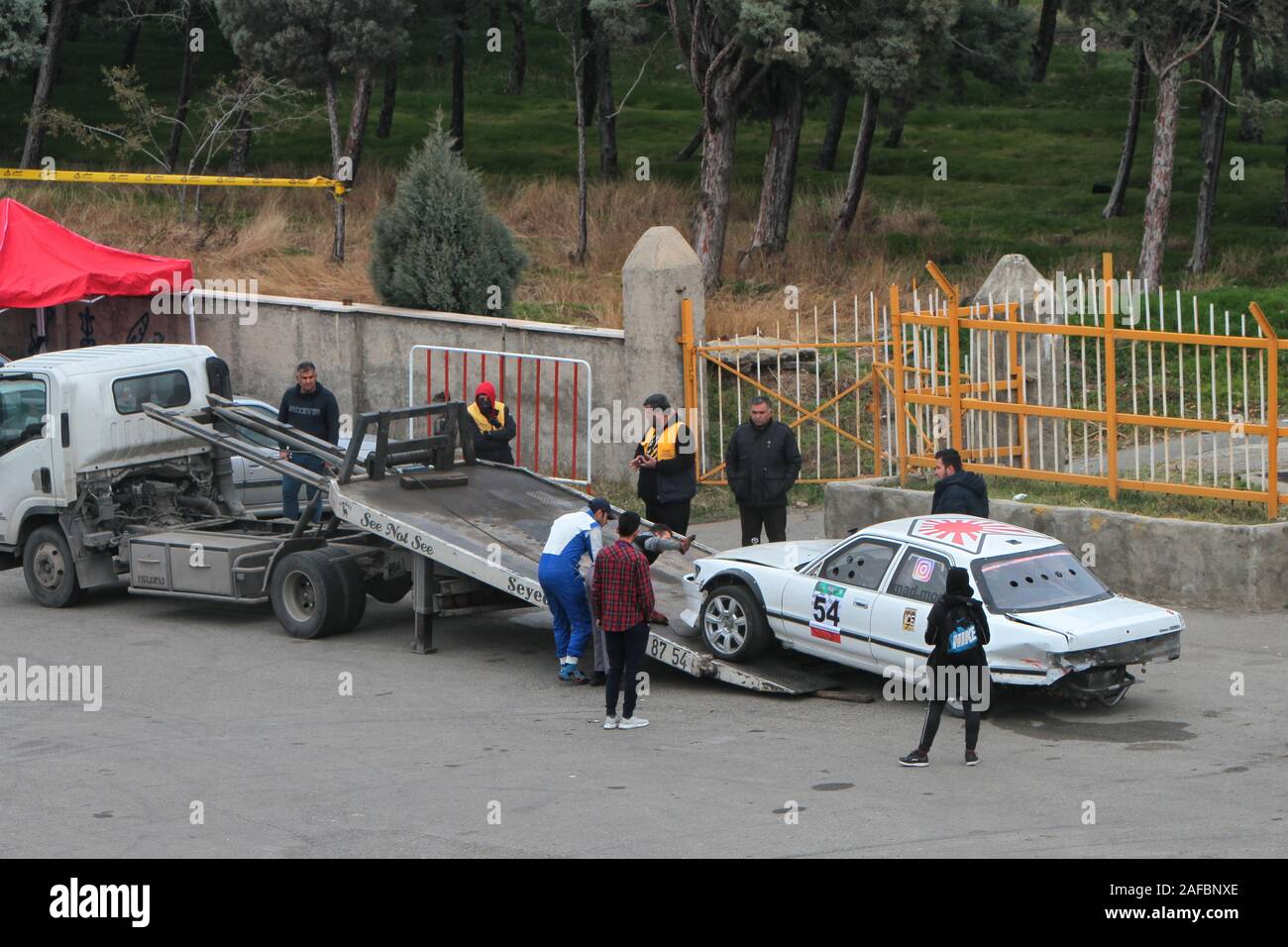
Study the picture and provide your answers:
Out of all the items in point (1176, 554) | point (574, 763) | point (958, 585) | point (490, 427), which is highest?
point (490, 427)

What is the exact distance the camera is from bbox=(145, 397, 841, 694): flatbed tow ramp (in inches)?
465

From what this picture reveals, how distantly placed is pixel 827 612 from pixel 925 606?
823 millimetres

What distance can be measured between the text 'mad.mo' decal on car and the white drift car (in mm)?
10

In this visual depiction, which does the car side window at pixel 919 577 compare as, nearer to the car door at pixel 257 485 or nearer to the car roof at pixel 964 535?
the car roof at pixel 964 535

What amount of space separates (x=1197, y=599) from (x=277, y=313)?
13.2 metres

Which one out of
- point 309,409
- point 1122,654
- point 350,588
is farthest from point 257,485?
point 1122,654

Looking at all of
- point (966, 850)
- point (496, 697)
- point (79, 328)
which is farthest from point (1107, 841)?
point (79, 328)

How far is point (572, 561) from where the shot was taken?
11562 millimetres

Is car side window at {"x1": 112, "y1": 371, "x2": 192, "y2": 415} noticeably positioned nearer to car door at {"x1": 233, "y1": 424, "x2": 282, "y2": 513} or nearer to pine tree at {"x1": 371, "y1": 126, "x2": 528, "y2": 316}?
car door at {"x1": 233, "y1": 424, "x2": 282, "y2": 513}

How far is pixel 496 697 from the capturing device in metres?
11.6

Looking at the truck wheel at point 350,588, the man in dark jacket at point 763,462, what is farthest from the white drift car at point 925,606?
the truck wheel at point 350,588

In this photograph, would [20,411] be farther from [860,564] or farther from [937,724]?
[937,724]

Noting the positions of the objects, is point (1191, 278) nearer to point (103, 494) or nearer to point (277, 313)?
point (277, 313)

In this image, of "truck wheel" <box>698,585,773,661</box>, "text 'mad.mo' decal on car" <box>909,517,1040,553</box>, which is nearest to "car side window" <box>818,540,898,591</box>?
"text 'mad.mo' decal on car" <box>909,517,1040,553</box>
